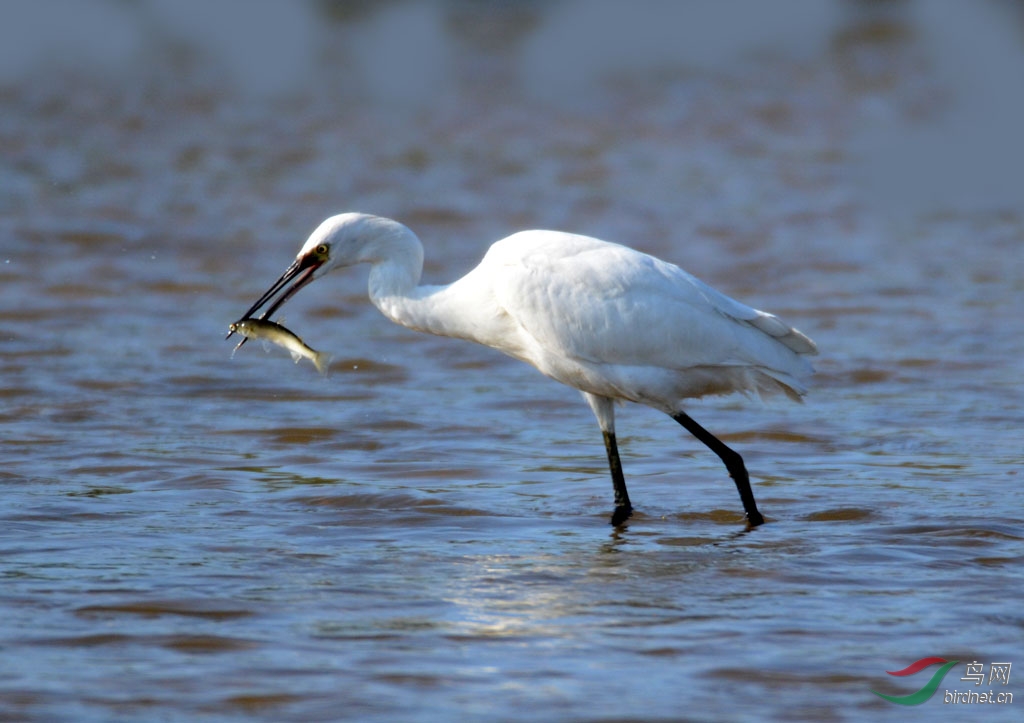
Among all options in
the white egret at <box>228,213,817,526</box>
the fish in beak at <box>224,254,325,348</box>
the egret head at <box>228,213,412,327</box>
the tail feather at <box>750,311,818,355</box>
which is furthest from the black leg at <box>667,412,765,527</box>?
the fish in beak at <box>224,254,325,348</box>

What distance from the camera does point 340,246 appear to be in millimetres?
7211

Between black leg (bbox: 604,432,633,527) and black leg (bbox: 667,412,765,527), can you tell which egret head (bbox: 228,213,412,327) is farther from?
black leg (bbox: 667,412,765,527)

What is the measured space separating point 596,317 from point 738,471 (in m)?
0.98

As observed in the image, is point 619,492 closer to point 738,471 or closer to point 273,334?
point 738,471

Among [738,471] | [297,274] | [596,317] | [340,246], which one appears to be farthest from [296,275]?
[738,471]

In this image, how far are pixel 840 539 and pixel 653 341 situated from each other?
1.16 meters

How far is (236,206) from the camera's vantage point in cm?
1697

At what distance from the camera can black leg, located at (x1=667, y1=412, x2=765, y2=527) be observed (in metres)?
7.18

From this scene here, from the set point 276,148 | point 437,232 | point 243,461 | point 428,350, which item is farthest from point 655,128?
point 243,461

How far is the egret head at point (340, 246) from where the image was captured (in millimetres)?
7176

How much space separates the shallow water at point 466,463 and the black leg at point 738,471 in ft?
0.32

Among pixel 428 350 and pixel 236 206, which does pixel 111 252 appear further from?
pixel 428 350

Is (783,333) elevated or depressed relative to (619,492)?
elevated

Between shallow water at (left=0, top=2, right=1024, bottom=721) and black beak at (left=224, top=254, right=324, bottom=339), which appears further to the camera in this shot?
black beak at (left=224, top=254, right=324, bottom=339)
